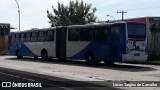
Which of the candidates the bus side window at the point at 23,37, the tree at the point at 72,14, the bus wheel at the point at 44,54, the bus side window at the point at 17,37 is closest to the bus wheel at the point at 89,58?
the bus wheel at the point at 44,54

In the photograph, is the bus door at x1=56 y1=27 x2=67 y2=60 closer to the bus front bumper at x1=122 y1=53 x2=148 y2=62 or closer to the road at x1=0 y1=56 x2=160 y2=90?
the road at x1=0 y1=56 x2=160 y2=90

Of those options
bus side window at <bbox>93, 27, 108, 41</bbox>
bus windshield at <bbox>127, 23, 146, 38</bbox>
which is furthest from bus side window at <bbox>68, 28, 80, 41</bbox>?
bus windshield at <bbox>127, 23, 146, 38</bbox>

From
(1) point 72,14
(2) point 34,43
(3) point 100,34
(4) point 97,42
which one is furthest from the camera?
(1) point 72,14

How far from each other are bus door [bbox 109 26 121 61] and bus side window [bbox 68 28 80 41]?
4.40 metres

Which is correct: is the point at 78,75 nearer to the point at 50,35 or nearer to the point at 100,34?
the point at 100,34

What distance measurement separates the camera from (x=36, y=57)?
38.5 metres

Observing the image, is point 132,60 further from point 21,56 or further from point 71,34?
point 21,56

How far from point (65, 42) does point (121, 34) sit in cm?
736

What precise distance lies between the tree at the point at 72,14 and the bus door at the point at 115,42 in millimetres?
41454

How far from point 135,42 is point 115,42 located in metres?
1.25

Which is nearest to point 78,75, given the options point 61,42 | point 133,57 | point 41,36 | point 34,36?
point 133,57

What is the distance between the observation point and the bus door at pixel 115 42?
2638cm

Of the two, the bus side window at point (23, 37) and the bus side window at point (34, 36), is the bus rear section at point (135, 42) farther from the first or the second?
the bus side window at point (23, 37)

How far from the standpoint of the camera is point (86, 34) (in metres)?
29.6
